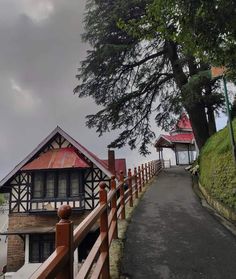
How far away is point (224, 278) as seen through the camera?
5363mm

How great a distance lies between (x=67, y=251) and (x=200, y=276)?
3705mm

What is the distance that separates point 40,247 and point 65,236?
18680 mm

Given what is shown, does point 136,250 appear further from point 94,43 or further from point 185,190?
point 94,43

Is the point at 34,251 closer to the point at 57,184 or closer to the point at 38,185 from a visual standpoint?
the point at 38,185

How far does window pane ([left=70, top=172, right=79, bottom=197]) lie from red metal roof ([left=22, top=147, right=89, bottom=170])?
1.12 metres

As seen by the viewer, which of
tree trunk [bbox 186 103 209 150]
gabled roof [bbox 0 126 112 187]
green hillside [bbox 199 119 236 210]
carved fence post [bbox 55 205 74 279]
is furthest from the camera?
tree trunk [bbox 186 103 209 150]

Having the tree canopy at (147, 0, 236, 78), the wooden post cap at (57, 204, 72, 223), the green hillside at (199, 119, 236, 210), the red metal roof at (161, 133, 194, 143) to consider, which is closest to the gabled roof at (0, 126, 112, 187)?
the green hillside at (199, 119, 236, 210)

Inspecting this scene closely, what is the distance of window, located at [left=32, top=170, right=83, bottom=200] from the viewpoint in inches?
814

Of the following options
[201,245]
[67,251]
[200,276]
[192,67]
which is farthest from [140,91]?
[67,251]

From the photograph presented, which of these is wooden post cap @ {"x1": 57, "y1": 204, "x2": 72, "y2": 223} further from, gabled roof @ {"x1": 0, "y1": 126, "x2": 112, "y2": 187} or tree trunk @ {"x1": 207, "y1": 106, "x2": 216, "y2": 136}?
tree trunk @ {"x1": 207, "y1": 106, "x2": 216, "y2": 136}

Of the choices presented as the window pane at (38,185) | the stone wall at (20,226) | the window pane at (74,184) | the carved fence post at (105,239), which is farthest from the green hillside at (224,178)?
the window pane at (38,185)

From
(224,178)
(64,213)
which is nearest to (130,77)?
(224,178)

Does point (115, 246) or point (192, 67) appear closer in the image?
point (115, 246)

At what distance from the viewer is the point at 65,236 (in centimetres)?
250
